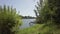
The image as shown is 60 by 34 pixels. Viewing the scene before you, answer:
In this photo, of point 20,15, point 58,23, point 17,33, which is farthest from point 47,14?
point 17,33

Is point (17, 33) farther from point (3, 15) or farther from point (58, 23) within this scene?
point (58, 23)

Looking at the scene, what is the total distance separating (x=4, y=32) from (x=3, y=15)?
111 cm

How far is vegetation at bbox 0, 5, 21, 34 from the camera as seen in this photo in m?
11.5

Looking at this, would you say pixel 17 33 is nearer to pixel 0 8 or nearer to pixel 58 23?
pixel 0 8

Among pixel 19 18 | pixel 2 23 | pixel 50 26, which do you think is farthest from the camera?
pixel 50 26

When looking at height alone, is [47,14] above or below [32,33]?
above

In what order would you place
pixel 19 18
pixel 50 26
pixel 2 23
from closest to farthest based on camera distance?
pixel 2 23, pixel 19 18, pixel 50 26

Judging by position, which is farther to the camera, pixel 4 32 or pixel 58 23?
pixel 58 23

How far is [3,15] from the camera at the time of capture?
11617 mm

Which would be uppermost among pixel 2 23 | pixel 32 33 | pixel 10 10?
pixel 10 10

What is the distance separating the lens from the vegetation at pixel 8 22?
11.5 meters

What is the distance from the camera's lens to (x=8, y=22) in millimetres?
11625

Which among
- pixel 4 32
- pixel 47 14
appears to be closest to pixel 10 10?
pixel 4 32

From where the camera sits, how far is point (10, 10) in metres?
12.4
